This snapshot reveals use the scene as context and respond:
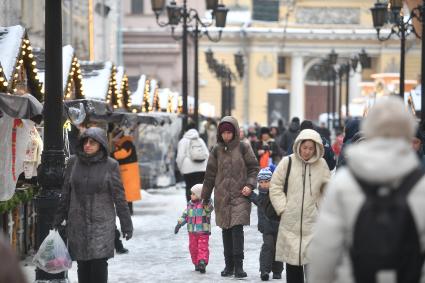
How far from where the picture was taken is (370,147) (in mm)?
5359

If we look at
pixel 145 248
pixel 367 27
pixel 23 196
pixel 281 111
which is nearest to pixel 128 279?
pixel 23 196

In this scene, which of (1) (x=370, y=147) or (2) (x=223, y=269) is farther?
(2) (x=223, y=269)

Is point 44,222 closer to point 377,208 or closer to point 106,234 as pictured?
point 106,234

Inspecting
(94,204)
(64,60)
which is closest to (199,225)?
(94,204)

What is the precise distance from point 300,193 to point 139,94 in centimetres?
1831

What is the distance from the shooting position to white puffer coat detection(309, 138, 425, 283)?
530 cm

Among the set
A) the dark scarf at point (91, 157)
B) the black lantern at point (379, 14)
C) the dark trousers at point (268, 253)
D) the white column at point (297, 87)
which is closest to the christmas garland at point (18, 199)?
the dark trousers at point (268, 253)

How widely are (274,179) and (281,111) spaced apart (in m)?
53.3

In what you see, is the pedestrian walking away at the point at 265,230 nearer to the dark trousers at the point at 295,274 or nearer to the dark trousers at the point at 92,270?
the dark trousers at the point at 295,274

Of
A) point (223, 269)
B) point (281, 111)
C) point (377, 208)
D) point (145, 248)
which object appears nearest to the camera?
point (377, 208)

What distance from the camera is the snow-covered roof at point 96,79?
1978cm

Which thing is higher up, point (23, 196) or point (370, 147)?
point (370, 147)

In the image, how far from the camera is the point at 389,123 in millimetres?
5418

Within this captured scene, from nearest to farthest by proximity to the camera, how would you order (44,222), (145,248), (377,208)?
1. (377,208)
2. (44,222)
3. (145,248)
